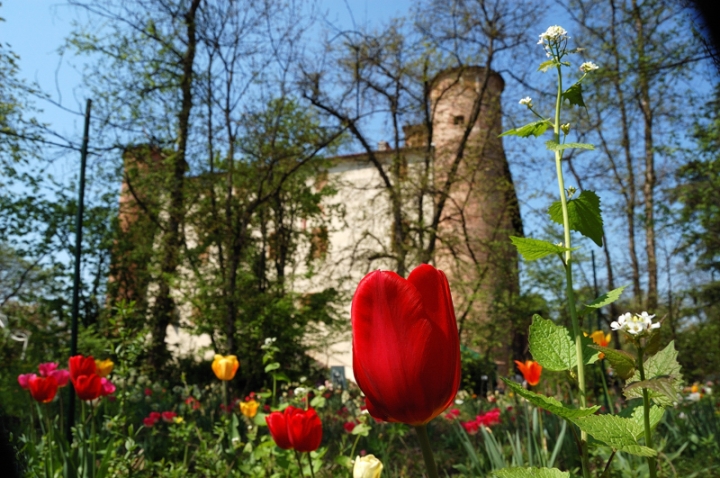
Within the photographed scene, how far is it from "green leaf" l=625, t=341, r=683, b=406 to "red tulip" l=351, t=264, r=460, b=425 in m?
0.23

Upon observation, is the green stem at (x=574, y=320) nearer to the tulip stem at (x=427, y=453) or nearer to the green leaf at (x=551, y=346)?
the green leaf at (x=551, y=346)

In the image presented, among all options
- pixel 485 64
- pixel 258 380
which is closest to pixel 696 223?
pixel 485 64

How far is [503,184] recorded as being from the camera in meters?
11.4

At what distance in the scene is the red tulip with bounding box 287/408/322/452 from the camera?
63.7 inches

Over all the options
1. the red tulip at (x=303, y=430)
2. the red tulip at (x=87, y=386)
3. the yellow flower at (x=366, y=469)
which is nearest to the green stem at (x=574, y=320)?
the yellow flower at (x=366, y=469)

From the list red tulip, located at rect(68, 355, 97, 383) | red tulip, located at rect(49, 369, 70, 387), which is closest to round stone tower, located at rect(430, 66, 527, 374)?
red tulip, located at rect(49, 369, 70, 387)

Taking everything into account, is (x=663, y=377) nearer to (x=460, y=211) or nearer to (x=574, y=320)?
(x=574, y=320)

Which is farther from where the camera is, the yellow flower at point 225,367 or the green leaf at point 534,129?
the yellow flower at point 225,367

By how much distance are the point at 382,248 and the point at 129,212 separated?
4.83 m

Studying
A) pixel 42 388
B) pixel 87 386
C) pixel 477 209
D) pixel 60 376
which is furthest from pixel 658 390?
pixel 477 209

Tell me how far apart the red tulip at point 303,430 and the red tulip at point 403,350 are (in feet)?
3.33

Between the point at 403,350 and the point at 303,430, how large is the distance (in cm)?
108

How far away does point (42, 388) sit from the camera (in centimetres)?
221

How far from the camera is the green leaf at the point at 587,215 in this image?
792 millimetres
